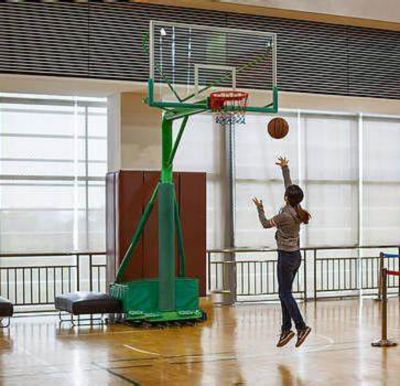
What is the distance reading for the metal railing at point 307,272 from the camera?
15.0 metres

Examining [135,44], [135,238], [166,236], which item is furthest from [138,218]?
[135,44]

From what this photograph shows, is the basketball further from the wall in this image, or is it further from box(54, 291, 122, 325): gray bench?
box(54, 291, 122, 325): gray bench

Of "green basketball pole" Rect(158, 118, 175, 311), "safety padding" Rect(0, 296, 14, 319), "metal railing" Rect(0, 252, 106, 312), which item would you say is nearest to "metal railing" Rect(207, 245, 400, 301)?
"metal railing" Rect(0, 252, 106, 312)

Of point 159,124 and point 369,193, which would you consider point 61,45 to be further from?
point 369,193

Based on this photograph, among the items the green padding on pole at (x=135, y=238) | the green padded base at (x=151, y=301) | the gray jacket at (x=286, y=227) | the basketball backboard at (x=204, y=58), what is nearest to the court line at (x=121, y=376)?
the gray jacket at (x=286, y=227)

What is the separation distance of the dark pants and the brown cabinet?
4176 millimetres

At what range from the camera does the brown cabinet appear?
12156mm

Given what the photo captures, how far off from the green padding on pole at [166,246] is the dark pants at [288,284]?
3.18 m

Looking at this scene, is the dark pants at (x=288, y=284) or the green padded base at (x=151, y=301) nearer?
the dark pants at (x=288, y=284)

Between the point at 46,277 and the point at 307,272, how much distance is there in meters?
5.15

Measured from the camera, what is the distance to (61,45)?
1217 cm

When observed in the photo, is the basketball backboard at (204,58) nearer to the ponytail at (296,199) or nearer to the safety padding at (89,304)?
the ponytail at (296,199)

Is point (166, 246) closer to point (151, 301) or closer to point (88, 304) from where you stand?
point (151, 301)

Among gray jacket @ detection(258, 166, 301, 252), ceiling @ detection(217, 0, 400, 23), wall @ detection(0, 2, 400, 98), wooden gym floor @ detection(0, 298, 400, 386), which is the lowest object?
wooden gym floor @ detection(0, 298, 400, 386)
